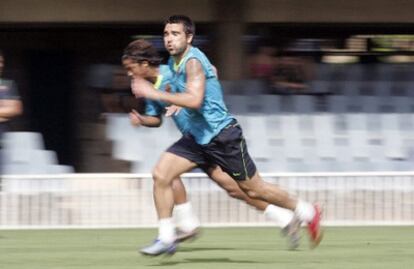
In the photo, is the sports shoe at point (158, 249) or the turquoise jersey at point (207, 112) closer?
the sports shoe at point (158, 249)

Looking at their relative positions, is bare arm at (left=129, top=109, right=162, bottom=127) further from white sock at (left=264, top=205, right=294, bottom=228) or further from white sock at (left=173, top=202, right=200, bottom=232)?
white sock at (left=264, top=205, right=294, bottom=228)

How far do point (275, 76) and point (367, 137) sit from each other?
1173 mm

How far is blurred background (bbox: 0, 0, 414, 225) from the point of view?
14.0 metres

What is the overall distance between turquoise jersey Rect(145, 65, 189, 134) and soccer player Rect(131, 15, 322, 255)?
0.07m

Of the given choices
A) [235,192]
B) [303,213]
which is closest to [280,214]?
[303,213]

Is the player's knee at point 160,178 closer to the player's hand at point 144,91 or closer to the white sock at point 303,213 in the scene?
the player's hand at point 144,91

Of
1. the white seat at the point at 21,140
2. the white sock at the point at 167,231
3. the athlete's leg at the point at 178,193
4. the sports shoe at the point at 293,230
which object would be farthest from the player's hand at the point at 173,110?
the white seat at the point at 21,140

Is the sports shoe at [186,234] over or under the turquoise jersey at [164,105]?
under

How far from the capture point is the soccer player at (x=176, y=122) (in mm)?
9070

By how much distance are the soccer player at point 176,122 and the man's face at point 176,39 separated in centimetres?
36

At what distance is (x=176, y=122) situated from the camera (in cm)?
916

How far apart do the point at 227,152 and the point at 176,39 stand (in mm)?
841

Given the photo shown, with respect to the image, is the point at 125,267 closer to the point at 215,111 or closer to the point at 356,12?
the point at 215,111

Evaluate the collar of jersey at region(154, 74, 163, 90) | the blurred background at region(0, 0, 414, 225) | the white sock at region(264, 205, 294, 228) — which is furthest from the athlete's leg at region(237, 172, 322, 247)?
the blurred background at region(0, 0, 414, 225)
